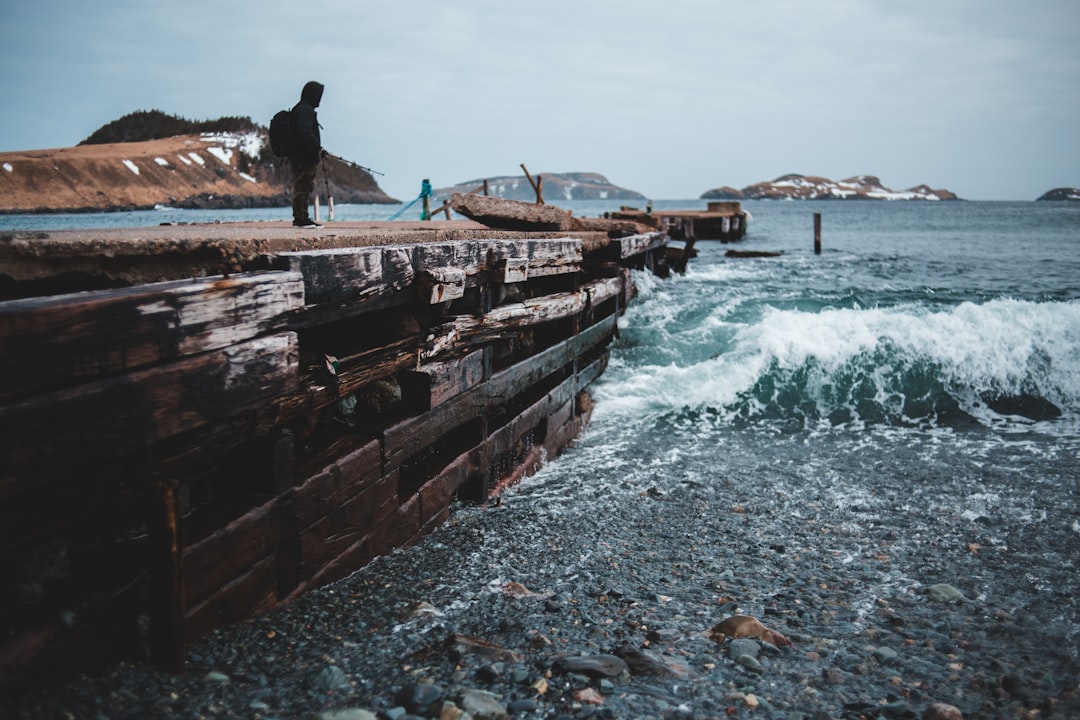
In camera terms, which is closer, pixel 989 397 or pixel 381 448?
pixel 381 448

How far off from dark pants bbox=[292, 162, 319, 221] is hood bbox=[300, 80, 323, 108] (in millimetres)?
566

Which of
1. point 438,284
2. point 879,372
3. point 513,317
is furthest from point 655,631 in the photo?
point 879,372

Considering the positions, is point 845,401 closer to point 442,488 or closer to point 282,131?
point 442,488

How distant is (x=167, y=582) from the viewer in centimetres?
276

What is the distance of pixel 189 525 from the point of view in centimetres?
316

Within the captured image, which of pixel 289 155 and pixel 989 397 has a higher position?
pixel 289 155

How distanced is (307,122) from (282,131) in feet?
0.85

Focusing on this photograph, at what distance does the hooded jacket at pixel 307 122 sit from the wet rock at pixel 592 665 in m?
4.80

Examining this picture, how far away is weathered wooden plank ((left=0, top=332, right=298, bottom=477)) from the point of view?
228 cm

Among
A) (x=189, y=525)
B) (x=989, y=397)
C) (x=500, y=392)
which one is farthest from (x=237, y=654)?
(x=989, y=397)

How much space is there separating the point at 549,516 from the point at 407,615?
1.97 m

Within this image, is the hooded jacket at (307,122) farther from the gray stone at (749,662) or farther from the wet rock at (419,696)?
the gray stone at (749,662)

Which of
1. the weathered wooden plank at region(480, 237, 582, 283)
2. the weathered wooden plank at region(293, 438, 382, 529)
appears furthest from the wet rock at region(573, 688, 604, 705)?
the weathered wooden plank at region(480, 237, 582, 283)

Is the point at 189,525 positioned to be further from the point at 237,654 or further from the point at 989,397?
the point at 989,397
